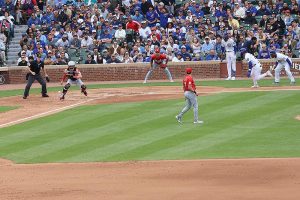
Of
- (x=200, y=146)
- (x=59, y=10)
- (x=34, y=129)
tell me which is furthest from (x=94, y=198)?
(x=59, y=10)

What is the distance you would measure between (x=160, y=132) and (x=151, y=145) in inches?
77.2

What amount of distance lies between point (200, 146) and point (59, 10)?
2311cm

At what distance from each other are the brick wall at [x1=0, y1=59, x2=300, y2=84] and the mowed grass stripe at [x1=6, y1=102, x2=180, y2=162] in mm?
11301

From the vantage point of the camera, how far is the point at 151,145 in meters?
24.4

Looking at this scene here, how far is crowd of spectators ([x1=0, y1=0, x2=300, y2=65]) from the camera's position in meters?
42.4

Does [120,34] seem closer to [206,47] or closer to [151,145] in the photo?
[206,47]

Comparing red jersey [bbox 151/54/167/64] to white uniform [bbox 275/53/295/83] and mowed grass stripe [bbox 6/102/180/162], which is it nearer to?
white uniform [bbox 275/53/295/83]

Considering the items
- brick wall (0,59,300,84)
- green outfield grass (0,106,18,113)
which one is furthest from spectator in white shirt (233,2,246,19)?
green outfield grass (0,106,18,113)

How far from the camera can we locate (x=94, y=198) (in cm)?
1770

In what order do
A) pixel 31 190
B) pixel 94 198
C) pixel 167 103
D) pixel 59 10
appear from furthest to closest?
pixel 59 10
pixel 167 103
pixel 31 190
pixel 94 198

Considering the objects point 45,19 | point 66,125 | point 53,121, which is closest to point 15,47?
point 45,19

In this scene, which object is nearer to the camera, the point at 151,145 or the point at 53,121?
the point at 151,145

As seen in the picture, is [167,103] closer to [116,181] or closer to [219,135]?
[219,135]

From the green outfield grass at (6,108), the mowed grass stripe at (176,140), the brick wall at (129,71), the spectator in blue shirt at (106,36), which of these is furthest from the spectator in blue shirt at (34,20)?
the mowed grass stripe at (176,140)
